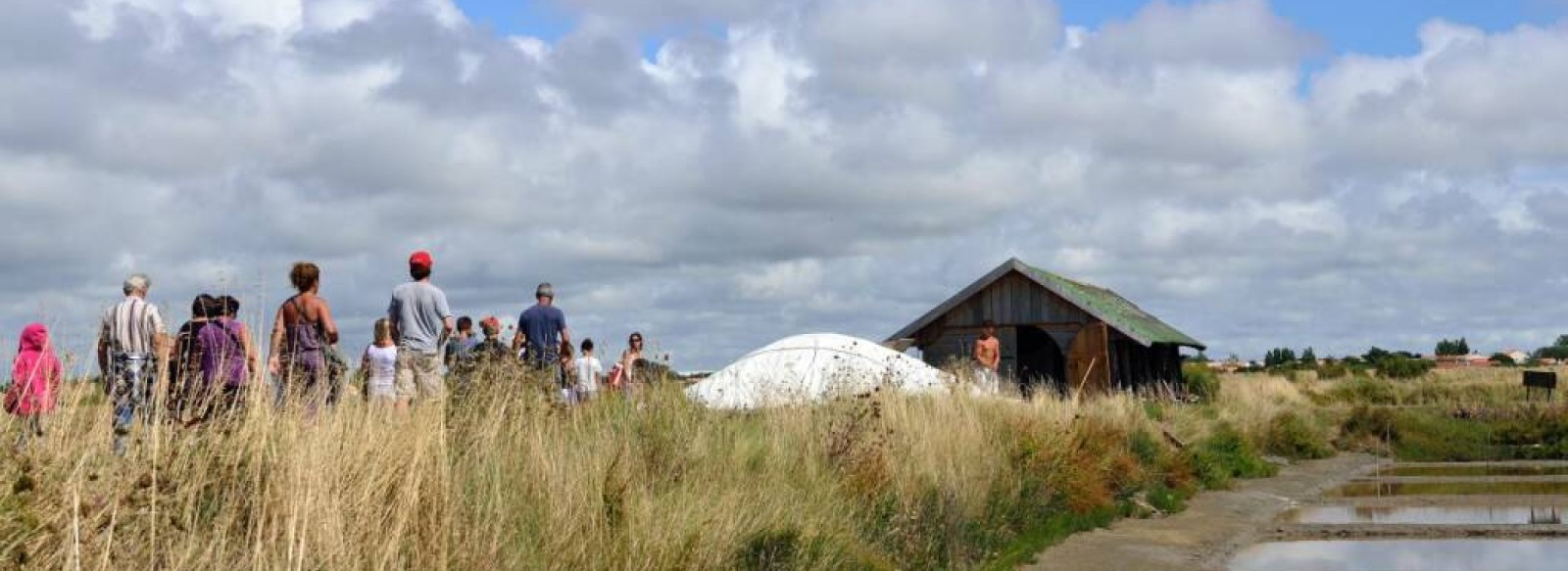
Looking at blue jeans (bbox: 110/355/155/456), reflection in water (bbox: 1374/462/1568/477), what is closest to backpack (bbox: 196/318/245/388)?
blue jeans (bbox: 110/355/155/456)

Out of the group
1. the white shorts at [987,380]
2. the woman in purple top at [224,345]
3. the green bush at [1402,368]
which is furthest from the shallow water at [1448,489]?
the green bush at [1402,368]

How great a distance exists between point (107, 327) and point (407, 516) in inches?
149

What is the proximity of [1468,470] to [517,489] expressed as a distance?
19.6 metres

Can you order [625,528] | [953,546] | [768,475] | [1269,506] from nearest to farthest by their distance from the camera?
[625,528] → [768,475] → [953,546] → [1269,506]

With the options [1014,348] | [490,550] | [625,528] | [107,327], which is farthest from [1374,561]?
[1014,348]

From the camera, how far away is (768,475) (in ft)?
31.3

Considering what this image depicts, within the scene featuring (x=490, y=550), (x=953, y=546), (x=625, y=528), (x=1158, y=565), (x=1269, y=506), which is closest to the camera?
(x=490, y=550)

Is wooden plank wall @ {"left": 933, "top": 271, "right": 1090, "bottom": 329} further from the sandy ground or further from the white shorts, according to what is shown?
the sandy ground

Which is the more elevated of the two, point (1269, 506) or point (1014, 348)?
point (1014, 348)

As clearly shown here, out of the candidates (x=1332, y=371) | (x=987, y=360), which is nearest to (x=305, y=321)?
(x=987, y=360)

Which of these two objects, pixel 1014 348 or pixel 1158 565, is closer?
pixel 1158 565

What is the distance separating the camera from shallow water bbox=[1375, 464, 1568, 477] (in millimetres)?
21969

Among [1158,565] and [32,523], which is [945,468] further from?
[32,523]

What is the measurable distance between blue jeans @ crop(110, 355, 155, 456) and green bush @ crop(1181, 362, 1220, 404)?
80.4ft
